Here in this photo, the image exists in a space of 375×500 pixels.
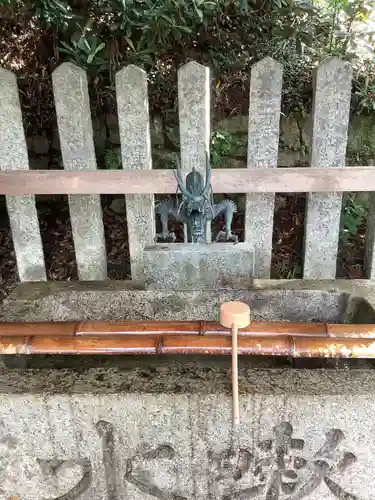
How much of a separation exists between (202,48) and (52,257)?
→ 2.12 metres

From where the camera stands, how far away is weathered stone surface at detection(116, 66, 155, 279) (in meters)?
2.47

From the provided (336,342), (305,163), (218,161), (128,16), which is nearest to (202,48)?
(128,16)

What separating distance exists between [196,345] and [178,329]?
5.6 inches

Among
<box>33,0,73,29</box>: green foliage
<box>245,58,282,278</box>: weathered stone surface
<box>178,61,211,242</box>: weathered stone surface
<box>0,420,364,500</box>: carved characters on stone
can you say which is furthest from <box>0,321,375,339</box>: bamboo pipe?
<box>33,0,73,29</box>: green foliage

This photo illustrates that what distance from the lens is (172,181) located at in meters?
2.51

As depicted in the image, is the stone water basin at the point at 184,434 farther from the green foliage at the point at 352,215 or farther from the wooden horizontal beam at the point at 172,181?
the green foliage at the point at 352,215

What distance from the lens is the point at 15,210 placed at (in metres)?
2.75

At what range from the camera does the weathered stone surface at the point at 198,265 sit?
77.7 inches

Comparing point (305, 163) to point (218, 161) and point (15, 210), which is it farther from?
point (15, 210)

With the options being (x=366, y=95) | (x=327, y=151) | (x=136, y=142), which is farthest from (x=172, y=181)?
(x=366, y=95)

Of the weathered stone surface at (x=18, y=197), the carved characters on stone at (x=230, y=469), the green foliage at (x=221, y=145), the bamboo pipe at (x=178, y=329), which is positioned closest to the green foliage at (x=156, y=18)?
the green foliage at (x=221, y=145)

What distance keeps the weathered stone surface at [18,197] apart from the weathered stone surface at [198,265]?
3.63 ft

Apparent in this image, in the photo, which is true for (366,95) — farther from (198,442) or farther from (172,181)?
(198,442)

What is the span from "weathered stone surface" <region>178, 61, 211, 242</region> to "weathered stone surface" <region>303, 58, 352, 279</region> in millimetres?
608
